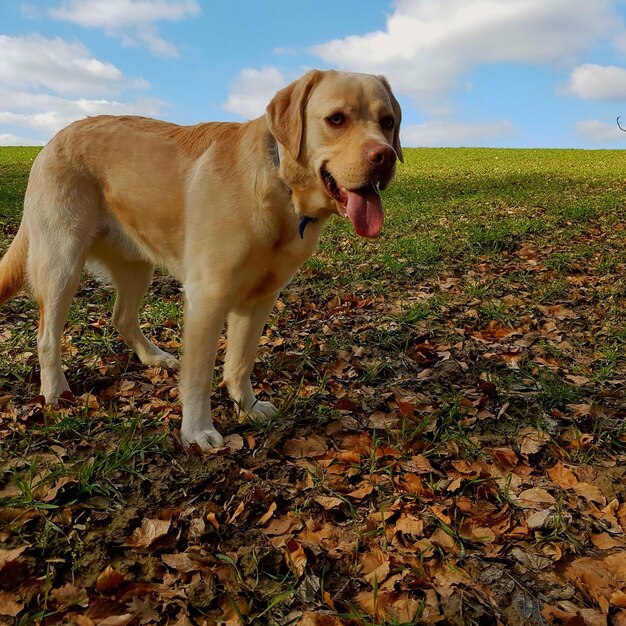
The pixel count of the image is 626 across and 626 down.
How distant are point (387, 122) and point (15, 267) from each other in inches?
109

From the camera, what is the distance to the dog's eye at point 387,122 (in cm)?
305

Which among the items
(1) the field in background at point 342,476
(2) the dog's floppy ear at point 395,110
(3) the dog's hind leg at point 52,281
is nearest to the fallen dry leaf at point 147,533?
Answer: (1) the field in background at point 342,476

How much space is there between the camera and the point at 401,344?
4.81 m

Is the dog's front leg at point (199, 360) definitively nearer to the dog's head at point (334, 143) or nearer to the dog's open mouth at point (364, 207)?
the dog's head at point (334, 143)

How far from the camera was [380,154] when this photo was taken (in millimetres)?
2713

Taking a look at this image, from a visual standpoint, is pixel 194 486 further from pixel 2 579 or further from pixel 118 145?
pixel 118 145

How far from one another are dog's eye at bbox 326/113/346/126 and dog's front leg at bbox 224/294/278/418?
119cm

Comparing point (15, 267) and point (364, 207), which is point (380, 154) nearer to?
point (364, 207)

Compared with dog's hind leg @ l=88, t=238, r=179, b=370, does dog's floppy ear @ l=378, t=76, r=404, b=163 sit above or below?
above

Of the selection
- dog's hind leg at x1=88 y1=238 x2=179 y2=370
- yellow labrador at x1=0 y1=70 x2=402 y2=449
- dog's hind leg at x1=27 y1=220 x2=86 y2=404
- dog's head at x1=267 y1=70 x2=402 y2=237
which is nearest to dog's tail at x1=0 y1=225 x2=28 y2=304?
yellow labrador at x1=0 y1=70 x2=402 y2=449

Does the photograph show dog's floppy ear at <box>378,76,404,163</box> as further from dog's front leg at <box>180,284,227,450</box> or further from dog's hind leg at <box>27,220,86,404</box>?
dog's hind leg at <box>27,220,86,404</box>

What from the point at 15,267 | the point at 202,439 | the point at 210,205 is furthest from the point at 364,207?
the point at 15,267

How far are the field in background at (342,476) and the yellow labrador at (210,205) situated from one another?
479 millimetres

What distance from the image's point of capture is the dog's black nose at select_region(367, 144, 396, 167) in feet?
8.90
